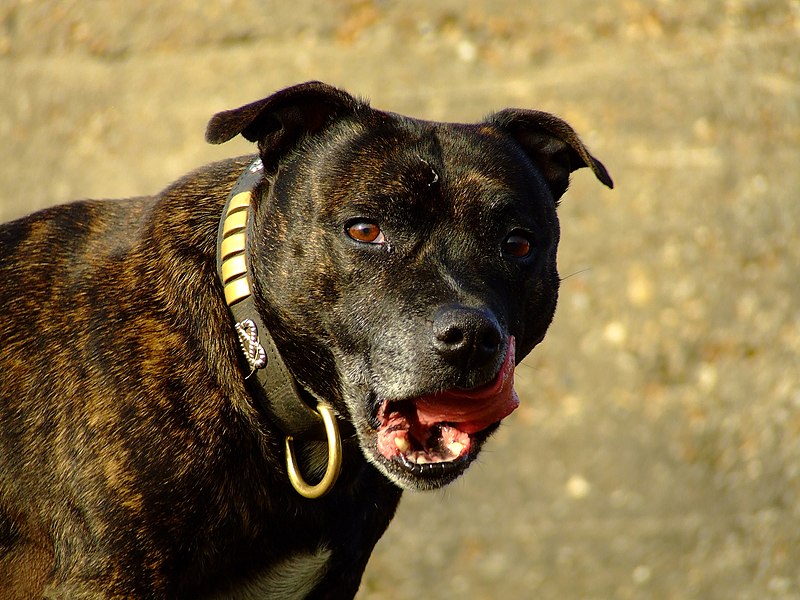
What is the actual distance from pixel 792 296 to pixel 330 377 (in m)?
4.35

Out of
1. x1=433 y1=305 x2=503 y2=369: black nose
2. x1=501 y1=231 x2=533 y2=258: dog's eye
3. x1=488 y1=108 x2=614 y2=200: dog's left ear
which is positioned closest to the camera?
x1=433 y1=305 x2=503 y2=369: black nose

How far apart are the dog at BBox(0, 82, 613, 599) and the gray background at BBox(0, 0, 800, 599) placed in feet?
10.9

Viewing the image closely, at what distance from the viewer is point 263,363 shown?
3238 mm

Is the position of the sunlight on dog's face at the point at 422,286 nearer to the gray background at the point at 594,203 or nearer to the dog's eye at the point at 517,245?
the dog's eye at the point at 517,245

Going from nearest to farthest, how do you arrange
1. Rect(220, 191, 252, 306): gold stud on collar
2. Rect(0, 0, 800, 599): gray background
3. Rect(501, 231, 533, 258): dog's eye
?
Rect(220, 191, 252, 306): gold stud on collar, Rect(501, 231, 533, 258): dog's eye, Rect(0, 0, 800, 599): gray background

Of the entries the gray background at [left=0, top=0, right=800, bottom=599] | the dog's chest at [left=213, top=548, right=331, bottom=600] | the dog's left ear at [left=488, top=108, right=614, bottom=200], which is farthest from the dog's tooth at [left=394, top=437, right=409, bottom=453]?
the gray background at [left=0, top=0, right=800, bottom=599]

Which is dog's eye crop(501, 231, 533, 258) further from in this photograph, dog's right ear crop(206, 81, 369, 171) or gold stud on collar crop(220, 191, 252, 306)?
gold stud on collar crop(220, 191, 252, 306)

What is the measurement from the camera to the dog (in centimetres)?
307

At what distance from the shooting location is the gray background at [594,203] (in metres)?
6.76

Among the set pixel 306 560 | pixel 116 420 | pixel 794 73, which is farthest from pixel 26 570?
pixel 794 73

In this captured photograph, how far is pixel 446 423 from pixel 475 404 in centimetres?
10

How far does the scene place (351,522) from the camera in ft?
11.5

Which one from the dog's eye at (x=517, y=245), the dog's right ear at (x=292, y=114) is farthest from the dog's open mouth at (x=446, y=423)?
the dog's right ear at (x=292, y=114)

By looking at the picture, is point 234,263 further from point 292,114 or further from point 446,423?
point 446,423
